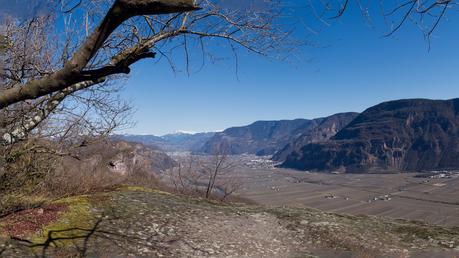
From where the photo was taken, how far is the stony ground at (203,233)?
29.7 ft

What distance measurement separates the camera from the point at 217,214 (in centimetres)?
1310

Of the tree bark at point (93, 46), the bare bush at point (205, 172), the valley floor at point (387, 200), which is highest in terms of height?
the tree bark at point (93, 46)

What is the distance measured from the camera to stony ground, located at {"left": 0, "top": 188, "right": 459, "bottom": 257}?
29.7 feet

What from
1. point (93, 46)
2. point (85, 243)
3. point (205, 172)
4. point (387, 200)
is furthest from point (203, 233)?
point (387, 200)

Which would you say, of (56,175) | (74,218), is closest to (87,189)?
(56,175)

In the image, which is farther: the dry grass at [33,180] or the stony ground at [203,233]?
the dry grass at [33,180]

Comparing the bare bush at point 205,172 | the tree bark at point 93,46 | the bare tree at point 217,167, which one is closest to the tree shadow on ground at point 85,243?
the tree bark at point 93,46

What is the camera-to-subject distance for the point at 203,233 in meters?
11.0

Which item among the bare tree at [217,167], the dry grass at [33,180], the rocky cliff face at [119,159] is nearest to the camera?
the dry grass at [33,180]

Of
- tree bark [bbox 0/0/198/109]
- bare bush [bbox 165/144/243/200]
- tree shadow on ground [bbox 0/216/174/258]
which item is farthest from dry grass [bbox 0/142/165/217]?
bare bush [bbox 165/144/243/200]

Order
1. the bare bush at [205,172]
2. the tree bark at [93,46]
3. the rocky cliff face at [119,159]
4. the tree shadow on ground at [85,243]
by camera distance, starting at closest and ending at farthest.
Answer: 1. the tree bark at [93,46]
2. the tree shadow on ground at [85,243]
3. the rocky cliff face at [119,159]
4. the bare bush at [205,172]

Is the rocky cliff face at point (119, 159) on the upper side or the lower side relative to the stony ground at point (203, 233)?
upper

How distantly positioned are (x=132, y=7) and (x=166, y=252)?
7382mm

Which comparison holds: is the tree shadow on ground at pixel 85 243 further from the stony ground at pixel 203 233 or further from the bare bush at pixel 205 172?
the bare bush at pixel 205 172
